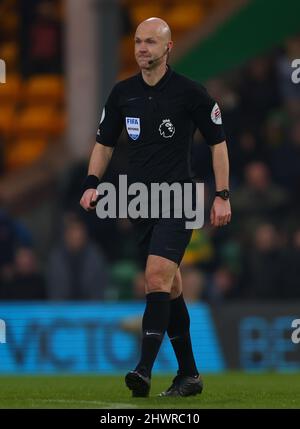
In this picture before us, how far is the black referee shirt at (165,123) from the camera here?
927cm

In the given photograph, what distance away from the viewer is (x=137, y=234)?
30.9ft

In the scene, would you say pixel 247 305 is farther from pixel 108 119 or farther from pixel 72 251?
pixel 108 119

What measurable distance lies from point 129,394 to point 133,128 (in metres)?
1.66

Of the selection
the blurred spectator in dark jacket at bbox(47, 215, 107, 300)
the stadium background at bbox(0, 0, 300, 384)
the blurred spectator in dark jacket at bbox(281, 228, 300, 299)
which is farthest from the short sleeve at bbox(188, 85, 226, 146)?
the blurred spectator in dark jacket at bbox(47, 215, 107, 300)

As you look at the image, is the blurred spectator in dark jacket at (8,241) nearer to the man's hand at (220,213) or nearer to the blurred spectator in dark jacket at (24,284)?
the blurred spectator in dark jacket at (24,284)

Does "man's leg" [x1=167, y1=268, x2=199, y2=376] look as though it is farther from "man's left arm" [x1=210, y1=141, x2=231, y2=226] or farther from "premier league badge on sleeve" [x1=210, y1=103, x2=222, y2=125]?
"premier league badge on sleeve" [x1=210, y1=103, x2=222, y2=125]

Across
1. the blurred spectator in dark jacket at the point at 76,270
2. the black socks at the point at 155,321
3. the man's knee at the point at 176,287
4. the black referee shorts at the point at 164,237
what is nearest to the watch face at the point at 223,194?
the black referee shorts at the point at 164,237

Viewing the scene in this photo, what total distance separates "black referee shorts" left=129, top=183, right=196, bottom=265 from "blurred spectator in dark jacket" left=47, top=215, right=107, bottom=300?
6485 mm

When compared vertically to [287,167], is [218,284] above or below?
below

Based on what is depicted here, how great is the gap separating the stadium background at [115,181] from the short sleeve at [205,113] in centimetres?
577

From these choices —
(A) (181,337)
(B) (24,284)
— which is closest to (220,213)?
(A) (181,337)

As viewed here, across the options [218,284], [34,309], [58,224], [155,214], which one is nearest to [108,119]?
[155,214]

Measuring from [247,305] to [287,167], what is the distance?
2600 millimetres

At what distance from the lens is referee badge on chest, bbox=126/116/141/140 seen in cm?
930
